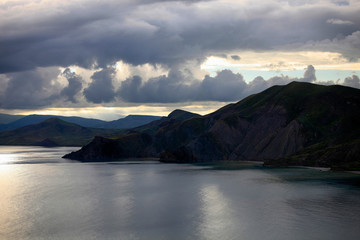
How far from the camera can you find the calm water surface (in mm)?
65938

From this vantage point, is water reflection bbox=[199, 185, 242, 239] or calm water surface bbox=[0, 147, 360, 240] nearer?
calm water surface bbox=[0, 147, 360, 240]

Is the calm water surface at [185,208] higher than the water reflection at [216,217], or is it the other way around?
the calm water surface at [185,208]

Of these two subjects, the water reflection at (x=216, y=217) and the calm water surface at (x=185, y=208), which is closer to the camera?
the calm water surface at (x=185, y=208)

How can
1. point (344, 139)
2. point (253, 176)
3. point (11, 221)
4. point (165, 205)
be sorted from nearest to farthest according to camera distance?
1. point (11, 221)
2. point (165, 205)
3. point (253, 176)
4. point (344, 139)

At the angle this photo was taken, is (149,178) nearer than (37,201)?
No

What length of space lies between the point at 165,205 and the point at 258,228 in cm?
2944

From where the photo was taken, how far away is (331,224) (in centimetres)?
6944

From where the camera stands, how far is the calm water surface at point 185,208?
6594 cm

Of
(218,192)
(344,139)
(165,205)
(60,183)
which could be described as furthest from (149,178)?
(344,139)

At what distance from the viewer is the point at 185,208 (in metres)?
87.8

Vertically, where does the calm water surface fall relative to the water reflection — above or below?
above

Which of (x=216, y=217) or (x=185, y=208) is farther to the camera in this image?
(x=185, y=208)

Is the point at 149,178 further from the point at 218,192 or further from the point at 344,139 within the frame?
the point at 344,139

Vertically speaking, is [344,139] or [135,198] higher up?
[344,139]
